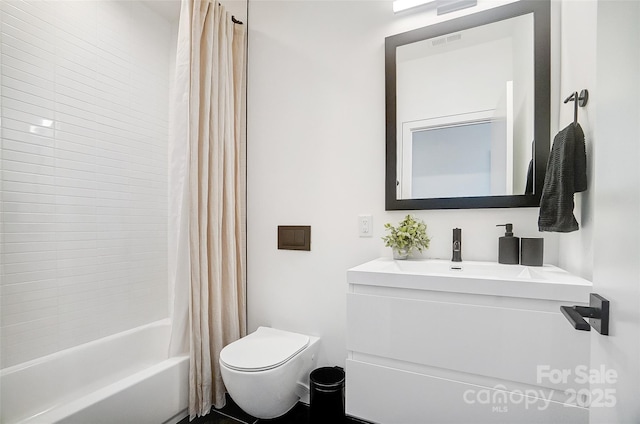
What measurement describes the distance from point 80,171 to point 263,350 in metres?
1.51

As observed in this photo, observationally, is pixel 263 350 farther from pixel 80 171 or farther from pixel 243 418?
pixel 80 171

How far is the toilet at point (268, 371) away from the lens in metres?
1.43

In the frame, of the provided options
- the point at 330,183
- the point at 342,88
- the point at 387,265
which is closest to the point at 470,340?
the point at 387,265

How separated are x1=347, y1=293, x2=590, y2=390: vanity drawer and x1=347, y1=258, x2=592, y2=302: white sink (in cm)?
6

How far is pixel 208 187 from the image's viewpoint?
1819 mm

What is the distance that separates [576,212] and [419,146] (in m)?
0.74

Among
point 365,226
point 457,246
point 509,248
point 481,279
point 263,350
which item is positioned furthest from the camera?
point 365,226

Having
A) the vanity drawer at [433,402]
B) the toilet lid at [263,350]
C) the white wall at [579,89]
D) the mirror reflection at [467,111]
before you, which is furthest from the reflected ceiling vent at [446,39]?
the toilet lid at [263,350]

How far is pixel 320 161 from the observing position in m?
1.89

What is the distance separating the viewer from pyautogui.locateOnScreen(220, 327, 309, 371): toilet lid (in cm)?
146

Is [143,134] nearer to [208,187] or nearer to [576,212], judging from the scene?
[208,187]

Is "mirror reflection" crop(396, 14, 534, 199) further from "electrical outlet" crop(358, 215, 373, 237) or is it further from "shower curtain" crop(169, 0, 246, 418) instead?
"shower curtain" crop(169, 0, 246, 418)

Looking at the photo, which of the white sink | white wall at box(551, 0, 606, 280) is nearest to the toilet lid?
the white sink

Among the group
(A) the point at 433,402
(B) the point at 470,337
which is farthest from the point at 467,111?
(A) the point at 433,402
